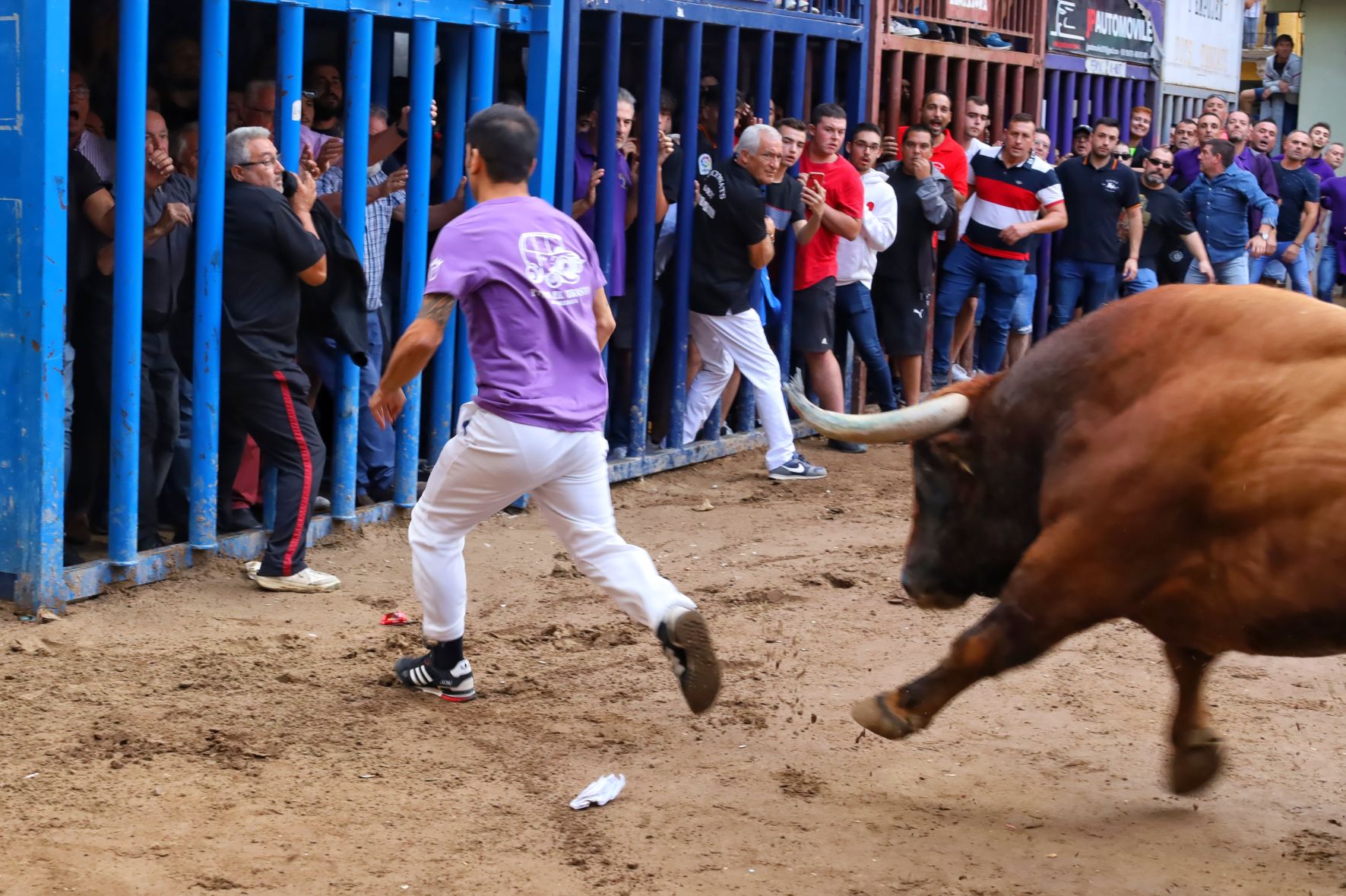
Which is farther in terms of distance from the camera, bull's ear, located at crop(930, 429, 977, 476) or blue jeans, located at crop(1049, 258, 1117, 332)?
blue jeans, located at crop(1049, 258, 1117, 332)

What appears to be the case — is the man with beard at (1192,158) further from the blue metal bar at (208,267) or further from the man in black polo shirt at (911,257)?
the blue metal bar at (208,267)

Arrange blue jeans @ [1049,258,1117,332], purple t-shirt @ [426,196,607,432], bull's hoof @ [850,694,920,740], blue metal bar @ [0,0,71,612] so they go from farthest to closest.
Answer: blue jeans @ [1049,258,1117,332], blue metal bar @ [0,0,71,612], purple t-shirt @ [426,196,607,432], bull's hoof @ [850,694,920,740]

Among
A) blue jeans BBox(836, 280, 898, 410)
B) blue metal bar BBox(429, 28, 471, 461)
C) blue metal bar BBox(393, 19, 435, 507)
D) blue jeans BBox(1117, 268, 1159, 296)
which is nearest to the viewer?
blue metal bar BBox(393, 19, 435, 507)

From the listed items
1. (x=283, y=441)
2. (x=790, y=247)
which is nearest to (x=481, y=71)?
(x=283, y=441)

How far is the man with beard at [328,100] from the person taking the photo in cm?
771

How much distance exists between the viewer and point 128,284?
608 cm

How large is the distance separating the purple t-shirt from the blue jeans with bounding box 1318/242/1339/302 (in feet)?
43.8

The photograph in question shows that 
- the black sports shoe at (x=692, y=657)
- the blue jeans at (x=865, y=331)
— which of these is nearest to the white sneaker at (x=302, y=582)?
the black sports shoe at (x=692, y=657)

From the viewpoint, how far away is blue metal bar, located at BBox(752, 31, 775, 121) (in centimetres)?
943

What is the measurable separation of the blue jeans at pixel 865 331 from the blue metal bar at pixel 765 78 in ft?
4.17

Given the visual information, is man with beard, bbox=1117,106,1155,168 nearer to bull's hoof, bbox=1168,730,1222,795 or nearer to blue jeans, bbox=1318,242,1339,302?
blue jeans, bbox=1318,242,1339,302

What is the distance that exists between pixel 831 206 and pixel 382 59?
9.89 feet

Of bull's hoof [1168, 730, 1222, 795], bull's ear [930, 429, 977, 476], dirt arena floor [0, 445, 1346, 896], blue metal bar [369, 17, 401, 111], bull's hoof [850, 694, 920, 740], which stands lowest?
dirt arena floor [0, 445, 1346, 896]

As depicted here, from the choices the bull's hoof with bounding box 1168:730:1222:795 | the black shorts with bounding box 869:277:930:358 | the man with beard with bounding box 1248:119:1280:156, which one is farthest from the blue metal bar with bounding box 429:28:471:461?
the man with beard with bounding box 1248:119:1280:156
